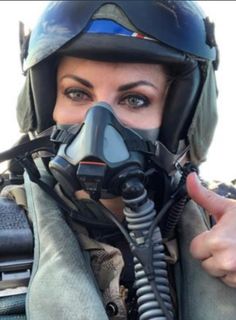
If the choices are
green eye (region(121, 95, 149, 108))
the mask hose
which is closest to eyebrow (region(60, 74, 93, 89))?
green eye (region(121, 95, 149, 108))

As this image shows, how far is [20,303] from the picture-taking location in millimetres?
1322

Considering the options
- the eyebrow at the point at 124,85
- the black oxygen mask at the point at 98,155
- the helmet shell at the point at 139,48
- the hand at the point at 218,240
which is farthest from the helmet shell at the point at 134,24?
the hand at the point at 218,240

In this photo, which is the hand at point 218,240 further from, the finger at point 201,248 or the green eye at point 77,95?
the green eye at point 77,95

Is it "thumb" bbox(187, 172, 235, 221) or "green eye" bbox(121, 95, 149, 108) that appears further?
"green eye" bbox(121, 95, 149, 108)

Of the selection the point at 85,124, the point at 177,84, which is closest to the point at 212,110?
the point at 177,84

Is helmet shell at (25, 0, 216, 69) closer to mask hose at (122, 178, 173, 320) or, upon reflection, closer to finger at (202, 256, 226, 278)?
mask hose at (122, 178, 173, 320)

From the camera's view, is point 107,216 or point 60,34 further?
point 60,34

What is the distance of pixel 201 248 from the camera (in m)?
1.42

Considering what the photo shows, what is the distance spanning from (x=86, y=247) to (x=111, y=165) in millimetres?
302

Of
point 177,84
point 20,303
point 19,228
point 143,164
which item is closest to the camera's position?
point 20,303

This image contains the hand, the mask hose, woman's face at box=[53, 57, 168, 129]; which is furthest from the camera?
woman's face at box=[53, 57, 168, 129]

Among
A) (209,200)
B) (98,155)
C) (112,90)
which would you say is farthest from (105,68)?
(209,200)

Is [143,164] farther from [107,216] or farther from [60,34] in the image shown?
[60,34]

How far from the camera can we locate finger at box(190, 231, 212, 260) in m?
1.41
